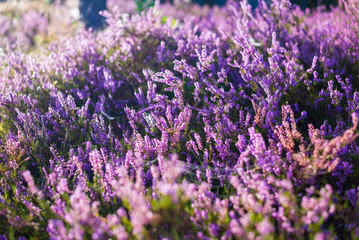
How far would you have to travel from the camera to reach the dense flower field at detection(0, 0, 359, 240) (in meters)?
1.37

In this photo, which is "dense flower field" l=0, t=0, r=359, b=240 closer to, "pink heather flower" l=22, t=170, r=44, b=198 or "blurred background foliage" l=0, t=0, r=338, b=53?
"pink heather flower" l=22, t=170, r=44, b=198

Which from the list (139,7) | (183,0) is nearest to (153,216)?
(139,7)

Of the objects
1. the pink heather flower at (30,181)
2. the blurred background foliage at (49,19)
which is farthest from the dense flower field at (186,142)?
the blurred background foliage at (49,19)

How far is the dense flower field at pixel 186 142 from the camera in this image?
1372 millimetres

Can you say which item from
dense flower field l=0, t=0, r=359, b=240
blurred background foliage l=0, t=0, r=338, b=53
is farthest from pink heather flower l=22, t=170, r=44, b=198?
blurred background foliage l=0, t=0, r=338, b=53

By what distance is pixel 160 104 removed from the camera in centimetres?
229

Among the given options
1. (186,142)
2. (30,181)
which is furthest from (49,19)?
(30,181)

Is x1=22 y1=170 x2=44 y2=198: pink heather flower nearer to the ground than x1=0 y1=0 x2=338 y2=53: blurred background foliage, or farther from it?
nearer to the ground

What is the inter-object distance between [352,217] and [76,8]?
7.79 m

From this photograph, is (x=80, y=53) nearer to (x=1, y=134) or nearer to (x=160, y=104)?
(x=1, y=134)

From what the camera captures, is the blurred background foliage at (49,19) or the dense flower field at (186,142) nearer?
the dense flower field at (186,142)

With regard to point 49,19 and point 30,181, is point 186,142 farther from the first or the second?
point 49,19

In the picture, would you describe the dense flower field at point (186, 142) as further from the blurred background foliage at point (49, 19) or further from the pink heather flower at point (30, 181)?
the blurred background foliage at point (49, 19)

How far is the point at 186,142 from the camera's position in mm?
2100
